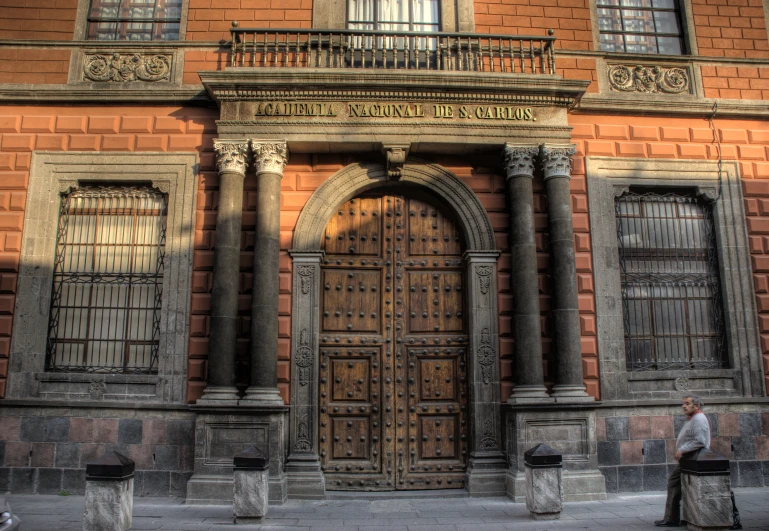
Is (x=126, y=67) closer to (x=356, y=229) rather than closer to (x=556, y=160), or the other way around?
(x=356, y=229)

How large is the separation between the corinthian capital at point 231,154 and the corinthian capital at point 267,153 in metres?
0.17

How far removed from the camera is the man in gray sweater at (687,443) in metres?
7.24

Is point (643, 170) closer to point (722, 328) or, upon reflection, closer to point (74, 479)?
point (722, 328)

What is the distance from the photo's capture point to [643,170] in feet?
34.5

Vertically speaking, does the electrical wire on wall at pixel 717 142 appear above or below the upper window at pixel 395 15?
below

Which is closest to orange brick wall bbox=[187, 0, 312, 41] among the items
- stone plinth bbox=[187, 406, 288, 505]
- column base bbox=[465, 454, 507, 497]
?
stone plinth bbox=[187, 406, 288, 505]

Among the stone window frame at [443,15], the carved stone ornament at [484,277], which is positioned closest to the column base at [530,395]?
the carved stone ornament at [484,277]

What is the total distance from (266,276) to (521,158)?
14.5ft

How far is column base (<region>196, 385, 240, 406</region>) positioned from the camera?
8.88 metres

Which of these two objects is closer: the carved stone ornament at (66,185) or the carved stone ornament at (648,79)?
the carved stone ornament at (66,185)

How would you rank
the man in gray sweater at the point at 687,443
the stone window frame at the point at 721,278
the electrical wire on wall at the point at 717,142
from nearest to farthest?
the man in gray sweater at the point at 687,443 → the stone window frame at the point at 721,278 → the electrical wire on wall at the point at 717,142

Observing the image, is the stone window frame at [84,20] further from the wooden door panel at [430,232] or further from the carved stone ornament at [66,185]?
the wooden door panel at [430,232]

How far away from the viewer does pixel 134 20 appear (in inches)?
434

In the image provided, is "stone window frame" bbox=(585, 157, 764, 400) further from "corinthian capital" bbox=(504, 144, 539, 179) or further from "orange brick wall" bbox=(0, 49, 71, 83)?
"orange brick wall" bbox=(0, 49, 71, 83)
